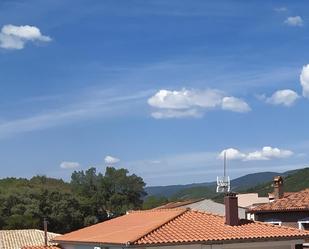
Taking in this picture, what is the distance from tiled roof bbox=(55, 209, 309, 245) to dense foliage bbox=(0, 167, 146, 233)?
44405 mm

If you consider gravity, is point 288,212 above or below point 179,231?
above

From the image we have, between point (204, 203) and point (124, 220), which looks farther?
point (204, 203)

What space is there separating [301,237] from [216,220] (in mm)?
3570

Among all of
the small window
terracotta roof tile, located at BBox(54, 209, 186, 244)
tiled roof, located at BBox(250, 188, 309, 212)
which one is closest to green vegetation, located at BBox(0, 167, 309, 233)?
tiled roof, located at BBox(250, 188, 309, 212)

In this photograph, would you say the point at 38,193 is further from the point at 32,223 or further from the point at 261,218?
the point at 261,218

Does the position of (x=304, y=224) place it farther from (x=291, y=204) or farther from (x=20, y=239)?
(x=20, y=239)

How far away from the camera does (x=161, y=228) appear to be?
25.1 m

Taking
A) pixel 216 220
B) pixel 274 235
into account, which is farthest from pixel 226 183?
pixel 274 235

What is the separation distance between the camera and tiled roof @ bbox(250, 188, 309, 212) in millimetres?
35547

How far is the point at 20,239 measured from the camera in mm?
51625

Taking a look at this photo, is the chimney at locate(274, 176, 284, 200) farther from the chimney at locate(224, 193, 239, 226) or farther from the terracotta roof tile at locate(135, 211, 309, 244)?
the chimney at locate(224, 193, 239, 226)

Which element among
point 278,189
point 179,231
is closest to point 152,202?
point 278,189

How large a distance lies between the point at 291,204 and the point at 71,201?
49961 millimetres

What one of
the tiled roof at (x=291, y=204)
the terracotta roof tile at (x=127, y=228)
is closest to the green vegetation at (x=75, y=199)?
the tiled roof at (x=291, y=204)
